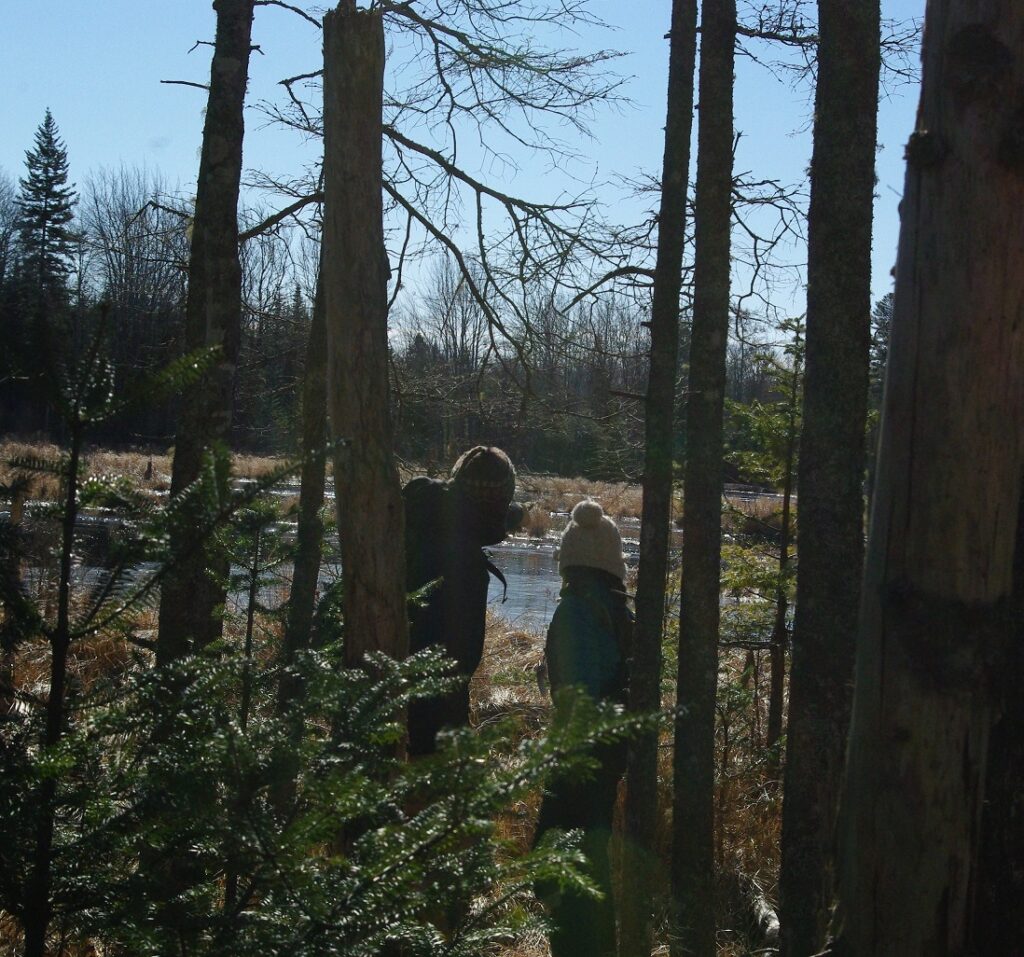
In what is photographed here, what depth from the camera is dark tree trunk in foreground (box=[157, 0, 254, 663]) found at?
4.79 m

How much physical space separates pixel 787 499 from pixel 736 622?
3.52ft

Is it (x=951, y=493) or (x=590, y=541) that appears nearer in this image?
(x=951, y=493)

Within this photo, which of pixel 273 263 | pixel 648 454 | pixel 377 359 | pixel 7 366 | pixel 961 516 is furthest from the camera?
pixel 273 263

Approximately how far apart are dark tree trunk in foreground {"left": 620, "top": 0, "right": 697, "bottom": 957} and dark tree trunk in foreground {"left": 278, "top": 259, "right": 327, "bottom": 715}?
1663mm

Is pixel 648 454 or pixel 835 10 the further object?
pixel 648 454

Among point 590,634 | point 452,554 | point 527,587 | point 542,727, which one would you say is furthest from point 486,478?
point 527,587

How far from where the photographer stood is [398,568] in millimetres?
3568

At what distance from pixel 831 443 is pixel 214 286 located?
9.44 feet

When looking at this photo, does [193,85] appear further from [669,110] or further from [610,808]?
[610,808]

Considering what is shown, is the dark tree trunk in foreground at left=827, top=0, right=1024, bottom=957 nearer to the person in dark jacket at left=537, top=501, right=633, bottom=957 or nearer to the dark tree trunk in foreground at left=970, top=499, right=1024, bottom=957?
the dark tree trunk in foreground at left=970, top=499, right=1024, bottom=957

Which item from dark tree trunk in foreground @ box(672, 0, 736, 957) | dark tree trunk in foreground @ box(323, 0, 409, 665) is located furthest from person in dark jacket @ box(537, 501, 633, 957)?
dark tree trunk in foreground @ box(323, 0, 409, 665)

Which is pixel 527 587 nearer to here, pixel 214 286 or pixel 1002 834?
pixel 214 286

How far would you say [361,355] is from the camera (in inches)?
139

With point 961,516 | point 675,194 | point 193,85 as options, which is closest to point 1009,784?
point 961,516
